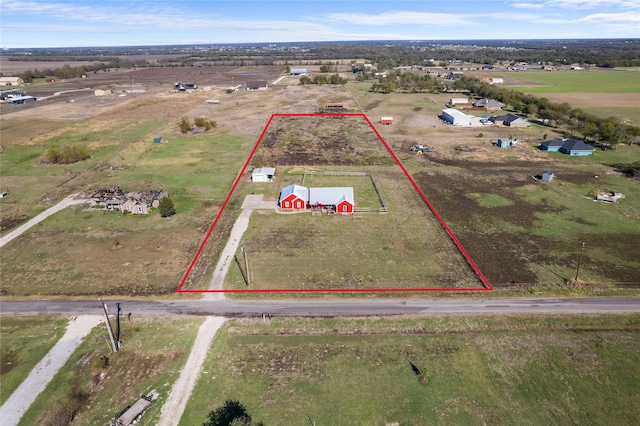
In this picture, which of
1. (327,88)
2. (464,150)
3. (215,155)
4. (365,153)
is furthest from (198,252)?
(327,88)

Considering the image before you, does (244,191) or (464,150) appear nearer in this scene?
(244,191)

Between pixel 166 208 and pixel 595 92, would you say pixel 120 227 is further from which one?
pixel 595 92

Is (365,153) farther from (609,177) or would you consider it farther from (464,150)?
(609,177)

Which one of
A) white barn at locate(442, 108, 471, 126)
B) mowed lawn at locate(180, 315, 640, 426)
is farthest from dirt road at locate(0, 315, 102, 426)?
white barn at locate(442, 108, 471, 126)

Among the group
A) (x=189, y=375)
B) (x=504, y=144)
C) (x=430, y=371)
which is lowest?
(x=430, y=371)

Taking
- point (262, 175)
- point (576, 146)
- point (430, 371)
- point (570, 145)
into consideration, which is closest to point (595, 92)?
point (570, 145)

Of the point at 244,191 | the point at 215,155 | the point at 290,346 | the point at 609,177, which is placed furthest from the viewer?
the point at 215,155
